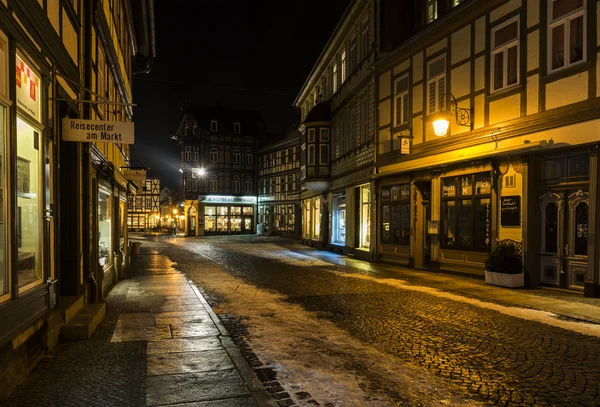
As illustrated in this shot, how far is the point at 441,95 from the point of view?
52.1 feet

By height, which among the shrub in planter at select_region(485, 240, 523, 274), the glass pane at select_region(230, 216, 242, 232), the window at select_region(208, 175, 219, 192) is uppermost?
the window at select_region(208, 175, 219, 192)

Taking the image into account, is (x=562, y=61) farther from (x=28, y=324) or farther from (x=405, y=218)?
(x=28, y=324)

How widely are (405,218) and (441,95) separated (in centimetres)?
→ 486

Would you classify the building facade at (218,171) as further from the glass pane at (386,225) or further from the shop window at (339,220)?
→ the glass pane at (386,225)

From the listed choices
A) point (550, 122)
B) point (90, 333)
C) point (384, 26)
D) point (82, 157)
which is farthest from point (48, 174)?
point (384, 26)

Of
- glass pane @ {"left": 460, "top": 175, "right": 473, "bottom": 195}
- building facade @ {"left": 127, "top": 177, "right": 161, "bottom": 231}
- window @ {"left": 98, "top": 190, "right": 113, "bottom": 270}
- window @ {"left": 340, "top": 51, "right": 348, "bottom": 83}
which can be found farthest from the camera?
building facade @ {"left": 127, "top": 177, "right": 161, "bottom": 231}

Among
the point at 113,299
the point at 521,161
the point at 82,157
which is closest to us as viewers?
the point at 82,157

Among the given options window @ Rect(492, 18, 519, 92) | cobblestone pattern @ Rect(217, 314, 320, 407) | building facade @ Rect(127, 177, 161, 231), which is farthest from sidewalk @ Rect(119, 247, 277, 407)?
building facade @ Rect(127, 177, 161, 231)

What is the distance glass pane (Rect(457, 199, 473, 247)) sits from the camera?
14773 mm

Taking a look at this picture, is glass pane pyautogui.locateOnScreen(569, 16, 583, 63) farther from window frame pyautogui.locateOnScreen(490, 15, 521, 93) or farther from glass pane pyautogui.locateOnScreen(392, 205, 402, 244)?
glass pane pyautogui.locateOnScreen(392, 205, 402, 244)

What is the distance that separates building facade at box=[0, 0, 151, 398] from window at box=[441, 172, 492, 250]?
10754 mm

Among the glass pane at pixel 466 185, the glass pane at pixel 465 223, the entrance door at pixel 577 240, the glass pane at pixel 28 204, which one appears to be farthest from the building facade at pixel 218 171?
the glass pane at pixel 28 204

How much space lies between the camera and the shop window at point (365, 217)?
2120 cm

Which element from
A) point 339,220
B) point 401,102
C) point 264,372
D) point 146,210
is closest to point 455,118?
point 401,102
